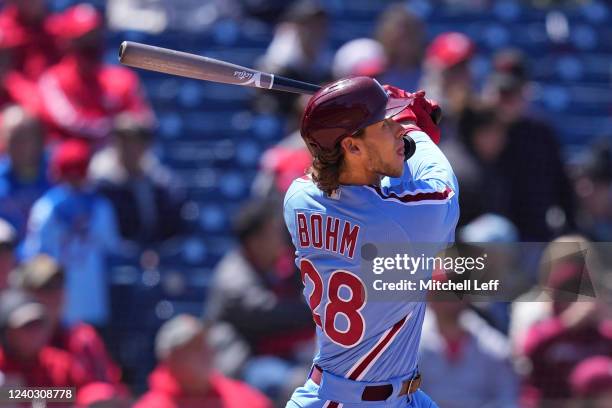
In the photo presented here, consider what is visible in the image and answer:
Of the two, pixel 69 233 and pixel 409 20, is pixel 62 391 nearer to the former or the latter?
pixel 69 233

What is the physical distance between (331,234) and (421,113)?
0.56 meters

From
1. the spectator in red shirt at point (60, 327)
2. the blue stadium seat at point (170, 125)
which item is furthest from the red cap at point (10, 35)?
the spectator in red shirt at point (60, 327)

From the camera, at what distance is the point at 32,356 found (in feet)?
15.5

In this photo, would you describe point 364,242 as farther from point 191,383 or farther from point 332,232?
point 191,383

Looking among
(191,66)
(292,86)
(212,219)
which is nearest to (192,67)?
(191,66)

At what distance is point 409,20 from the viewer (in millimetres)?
6512

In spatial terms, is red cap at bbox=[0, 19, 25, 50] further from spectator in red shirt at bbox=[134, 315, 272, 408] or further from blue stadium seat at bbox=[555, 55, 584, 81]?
blue stadium seat at bbox=[555, 55, 584, 81]

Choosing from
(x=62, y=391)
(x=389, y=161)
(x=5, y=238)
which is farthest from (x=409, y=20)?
(x=389, y=161)

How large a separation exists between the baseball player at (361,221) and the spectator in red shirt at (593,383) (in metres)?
1.51

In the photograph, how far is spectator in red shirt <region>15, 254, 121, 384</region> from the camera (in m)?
4.90

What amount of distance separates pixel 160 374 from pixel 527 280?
66.5 inches

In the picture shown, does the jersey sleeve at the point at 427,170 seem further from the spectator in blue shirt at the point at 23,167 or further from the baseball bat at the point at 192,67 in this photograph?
the spectator in blue shirt at the point at 23,167

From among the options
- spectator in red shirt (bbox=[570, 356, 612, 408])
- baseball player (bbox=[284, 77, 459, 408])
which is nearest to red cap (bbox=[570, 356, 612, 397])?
spectator in red shirt (bbox=[570, 356, 612, 408])

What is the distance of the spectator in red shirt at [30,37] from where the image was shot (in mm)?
6873
